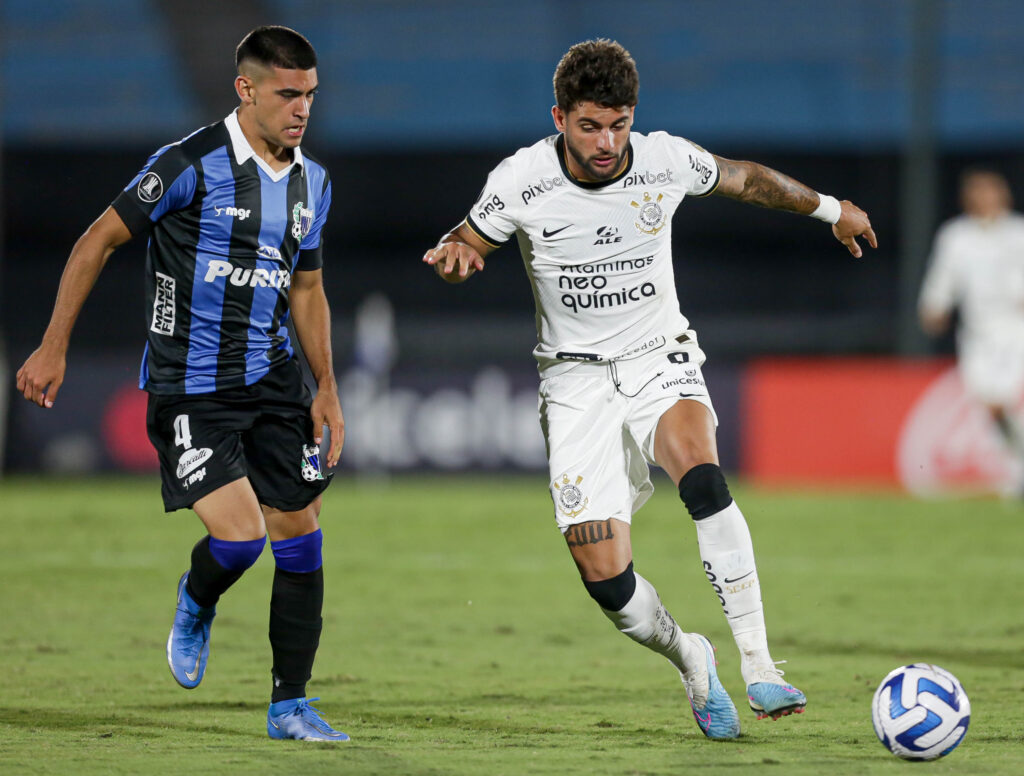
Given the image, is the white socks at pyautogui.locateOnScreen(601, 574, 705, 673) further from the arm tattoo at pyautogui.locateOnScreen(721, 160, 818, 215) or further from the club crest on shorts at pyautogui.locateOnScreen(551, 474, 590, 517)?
the arm tattoo at pyautogui.locateOnScreen(721, 160, 818, 215)

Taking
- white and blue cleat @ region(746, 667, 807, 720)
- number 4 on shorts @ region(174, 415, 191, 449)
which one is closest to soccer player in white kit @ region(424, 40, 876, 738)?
white and blue cleat @ region(746, 667, 807, 720)

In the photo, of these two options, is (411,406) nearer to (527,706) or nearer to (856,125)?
(527,706)

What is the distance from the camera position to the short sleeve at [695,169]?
5.28 meters

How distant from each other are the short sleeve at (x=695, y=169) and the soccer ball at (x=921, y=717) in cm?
178

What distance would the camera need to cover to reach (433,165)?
72.7 feet

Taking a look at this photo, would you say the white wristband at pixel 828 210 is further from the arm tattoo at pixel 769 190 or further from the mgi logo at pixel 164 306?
the mgi logo at pixel 164 306

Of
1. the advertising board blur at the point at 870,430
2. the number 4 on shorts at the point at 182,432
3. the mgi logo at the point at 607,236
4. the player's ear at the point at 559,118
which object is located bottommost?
the advertising board blur at the point at 870,430

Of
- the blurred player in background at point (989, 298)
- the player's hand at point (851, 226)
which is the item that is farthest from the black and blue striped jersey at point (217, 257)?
the blurred player in background at point (989, 298)

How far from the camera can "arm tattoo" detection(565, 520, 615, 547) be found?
510 cm

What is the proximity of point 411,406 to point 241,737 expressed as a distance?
9875mm

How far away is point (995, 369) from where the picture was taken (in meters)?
12.6

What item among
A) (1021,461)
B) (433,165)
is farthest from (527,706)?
(433,165)

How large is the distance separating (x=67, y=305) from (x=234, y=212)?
0.60 metres

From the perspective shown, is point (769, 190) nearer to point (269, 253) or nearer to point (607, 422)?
point (607, 422)
